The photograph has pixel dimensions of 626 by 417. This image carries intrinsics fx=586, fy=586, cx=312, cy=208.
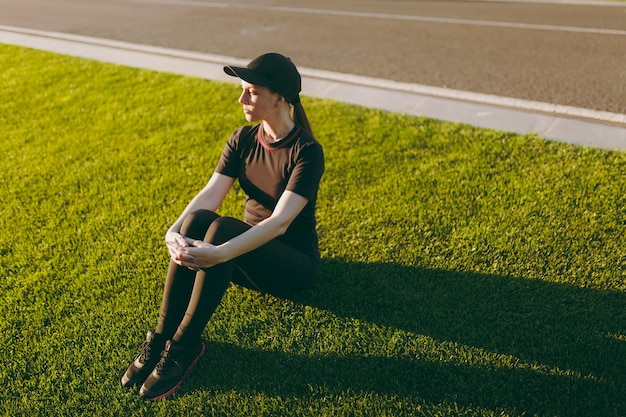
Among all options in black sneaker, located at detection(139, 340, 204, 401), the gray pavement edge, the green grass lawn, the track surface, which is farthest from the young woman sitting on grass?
the track surface

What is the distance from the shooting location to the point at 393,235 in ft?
14.5

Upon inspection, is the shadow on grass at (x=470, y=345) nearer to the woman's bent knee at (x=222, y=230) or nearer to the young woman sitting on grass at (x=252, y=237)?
the young woman sitting on grass at (x=252, y=237)

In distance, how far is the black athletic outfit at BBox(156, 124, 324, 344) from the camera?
3242mm

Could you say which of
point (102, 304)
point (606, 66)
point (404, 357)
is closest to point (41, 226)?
point (102, 304)

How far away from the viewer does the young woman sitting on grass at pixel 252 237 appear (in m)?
3.19

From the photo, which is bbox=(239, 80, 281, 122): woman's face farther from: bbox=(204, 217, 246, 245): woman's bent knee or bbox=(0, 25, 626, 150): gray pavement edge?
bbox=(0, 25, 626, 150): gray pavement edge

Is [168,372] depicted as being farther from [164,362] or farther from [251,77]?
[251,77]

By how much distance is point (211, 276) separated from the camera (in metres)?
3.16

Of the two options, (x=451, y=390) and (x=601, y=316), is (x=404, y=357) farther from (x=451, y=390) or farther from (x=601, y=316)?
(x=601, y=316)

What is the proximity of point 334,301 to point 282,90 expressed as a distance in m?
1.43

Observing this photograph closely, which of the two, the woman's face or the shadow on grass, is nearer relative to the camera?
the shadow on grass

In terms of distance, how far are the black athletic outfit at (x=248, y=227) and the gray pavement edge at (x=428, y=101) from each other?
3159mm

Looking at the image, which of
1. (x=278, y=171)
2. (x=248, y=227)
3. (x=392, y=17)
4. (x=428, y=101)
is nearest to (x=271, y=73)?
(x=278, y=171)

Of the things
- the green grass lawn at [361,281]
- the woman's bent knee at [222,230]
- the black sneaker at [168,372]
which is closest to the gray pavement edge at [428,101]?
the green grass lawn at [361,281]
